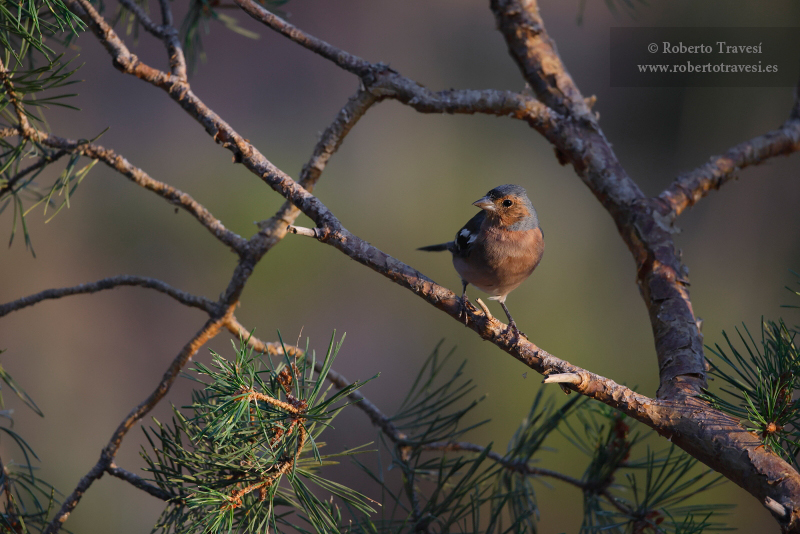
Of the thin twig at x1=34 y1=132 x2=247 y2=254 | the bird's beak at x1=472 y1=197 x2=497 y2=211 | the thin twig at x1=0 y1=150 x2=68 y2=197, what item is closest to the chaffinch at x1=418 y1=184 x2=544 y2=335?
the bird's beak at x1=472 y1=197 x2=497 y2=211

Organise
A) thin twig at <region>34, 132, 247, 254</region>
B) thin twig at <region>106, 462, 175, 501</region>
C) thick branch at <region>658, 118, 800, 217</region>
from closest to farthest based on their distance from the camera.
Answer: thin twig at <region>106, 462, 175, 501</region> → thin twig at <region>34, 132, 247, 254</region> → thick branch at <region>658, 118, 800, 217</region>

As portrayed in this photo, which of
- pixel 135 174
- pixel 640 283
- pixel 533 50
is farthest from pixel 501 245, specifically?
pixel 135 174

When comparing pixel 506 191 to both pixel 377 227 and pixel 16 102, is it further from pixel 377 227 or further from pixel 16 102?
pixel 377 227

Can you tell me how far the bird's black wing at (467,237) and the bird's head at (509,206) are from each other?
6 centimetres

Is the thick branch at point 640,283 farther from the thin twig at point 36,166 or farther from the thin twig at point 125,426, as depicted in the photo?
the thin twig at point 125,426

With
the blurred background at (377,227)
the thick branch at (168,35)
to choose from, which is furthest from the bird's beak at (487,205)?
the blurred background at (377,227)

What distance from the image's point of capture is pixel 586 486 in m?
0.95

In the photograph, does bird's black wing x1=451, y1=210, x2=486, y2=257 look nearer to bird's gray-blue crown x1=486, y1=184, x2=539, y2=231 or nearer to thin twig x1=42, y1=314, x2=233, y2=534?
bird's gray-blue crown x1=486, y1=184, x2=539, y2=231

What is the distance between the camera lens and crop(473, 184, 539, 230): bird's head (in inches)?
47.2

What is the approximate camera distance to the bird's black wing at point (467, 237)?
4.01ft

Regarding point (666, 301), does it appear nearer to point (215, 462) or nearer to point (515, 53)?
point (515, 53)

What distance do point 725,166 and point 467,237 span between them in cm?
61

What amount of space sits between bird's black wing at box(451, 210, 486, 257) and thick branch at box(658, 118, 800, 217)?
0.41m

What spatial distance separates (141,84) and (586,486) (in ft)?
8.47
